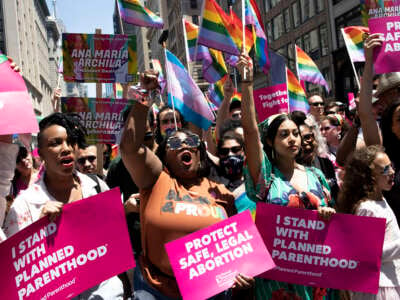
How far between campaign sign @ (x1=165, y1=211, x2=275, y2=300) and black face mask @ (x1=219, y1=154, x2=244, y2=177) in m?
0.82

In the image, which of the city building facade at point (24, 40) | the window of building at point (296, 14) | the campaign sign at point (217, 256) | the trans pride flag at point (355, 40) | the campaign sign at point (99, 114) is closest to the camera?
the campaign sign at point (217, 256)

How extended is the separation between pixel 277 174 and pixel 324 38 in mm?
28644

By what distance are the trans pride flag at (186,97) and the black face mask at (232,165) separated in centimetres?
82

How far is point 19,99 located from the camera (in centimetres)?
304

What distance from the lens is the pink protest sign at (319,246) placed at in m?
3.32

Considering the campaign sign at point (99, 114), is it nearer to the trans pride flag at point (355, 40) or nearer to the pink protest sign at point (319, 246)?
the trans pride flag at point (355, 40)

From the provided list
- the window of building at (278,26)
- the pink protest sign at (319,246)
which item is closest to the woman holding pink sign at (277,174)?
the pink protest sign at (319,246)

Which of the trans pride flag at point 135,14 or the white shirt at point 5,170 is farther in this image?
the trans pride flag at point 135,14

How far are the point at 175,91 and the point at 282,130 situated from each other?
1547 millimetres

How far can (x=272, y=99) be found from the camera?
6590mm

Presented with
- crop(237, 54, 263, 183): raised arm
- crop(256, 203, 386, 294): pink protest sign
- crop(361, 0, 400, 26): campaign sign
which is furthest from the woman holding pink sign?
crop(361, 0, 400, 26): campaign sign

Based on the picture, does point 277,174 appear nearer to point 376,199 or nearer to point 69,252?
point 376,199

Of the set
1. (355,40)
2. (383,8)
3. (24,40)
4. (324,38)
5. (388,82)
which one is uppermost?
(24,40)

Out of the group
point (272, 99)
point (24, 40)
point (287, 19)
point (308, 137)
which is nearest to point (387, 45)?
point (308, 137)
